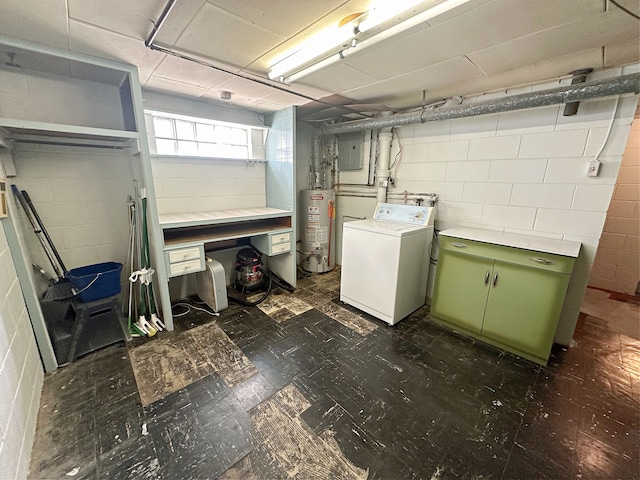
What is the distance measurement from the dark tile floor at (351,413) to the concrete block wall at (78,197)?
3.13ft

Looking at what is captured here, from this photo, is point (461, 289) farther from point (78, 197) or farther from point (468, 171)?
point (78, 197)

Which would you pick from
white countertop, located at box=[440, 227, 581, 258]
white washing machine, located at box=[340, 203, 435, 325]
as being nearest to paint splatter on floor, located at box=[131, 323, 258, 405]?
white washing machine, located at box=[340, 203, 435, 325]

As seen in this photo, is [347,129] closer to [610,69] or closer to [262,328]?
[610,69]

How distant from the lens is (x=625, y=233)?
3088 millimetres

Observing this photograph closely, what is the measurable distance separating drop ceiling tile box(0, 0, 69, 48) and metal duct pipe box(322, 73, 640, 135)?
256 cm

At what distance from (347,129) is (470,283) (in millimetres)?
2282

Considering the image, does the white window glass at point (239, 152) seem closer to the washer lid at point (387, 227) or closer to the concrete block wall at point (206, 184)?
the concrete block wall at point (206, 184)

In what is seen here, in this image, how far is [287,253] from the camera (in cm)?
322

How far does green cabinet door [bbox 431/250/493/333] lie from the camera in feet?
7.09

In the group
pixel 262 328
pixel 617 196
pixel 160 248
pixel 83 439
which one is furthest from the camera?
pixel 617 196

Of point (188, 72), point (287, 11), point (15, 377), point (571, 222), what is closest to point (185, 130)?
point (188, 72)

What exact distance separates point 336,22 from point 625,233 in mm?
4180

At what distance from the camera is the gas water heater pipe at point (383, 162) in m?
3.05

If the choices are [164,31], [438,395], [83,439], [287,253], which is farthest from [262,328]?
[164,31]
